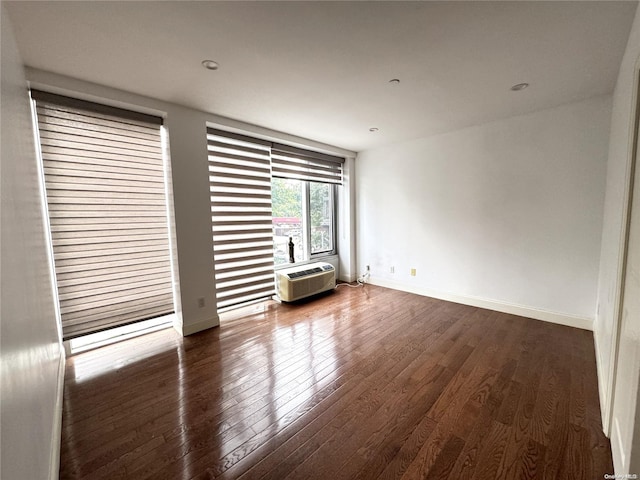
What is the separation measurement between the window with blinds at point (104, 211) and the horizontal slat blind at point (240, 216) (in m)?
0.54

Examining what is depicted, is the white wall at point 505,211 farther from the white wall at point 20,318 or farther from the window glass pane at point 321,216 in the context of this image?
the white wall at point 20,318

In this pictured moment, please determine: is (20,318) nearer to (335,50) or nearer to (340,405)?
(340,405)

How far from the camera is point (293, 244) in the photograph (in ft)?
13.6

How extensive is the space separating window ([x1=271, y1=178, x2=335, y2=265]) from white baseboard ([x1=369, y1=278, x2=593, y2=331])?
1.48 metres

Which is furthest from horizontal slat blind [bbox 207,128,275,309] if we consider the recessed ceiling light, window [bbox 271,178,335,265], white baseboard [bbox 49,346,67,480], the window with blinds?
white baseboard [bbox 49,346,67,480]

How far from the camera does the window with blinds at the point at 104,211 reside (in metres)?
2.20

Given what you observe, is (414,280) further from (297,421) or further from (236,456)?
(236,456)

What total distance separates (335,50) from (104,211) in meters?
2.41

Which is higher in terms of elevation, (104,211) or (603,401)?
(104,211)

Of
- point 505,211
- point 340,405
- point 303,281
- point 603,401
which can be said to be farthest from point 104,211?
point 505,211

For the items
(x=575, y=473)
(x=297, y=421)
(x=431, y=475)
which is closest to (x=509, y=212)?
(x=575, y=473)

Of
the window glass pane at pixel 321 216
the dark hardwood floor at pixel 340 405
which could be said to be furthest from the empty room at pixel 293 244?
the window glass pane at pixel 321 216

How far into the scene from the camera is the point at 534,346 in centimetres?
245

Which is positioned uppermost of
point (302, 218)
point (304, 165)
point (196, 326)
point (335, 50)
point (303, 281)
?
point (335, 50)
